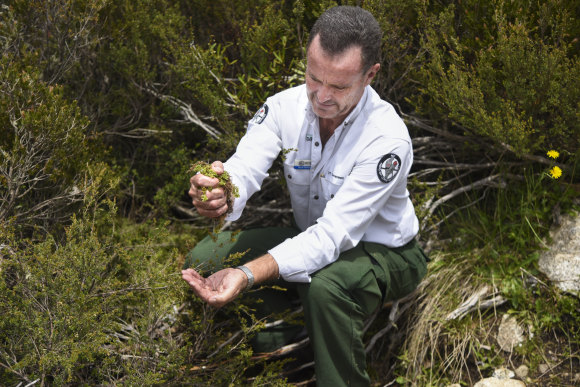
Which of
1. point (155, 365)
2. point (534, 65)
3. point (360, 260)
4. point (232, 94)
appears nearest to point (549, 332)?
point (360, 260)

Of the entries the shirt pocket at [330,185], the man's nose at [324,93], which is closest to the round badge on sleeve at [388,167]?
the shirt pocket at [330,185]

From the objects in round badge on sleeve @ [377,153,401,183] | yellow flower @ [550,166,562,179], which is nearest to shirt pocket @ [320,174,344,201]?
round badge on sleeve @ [377,153,401,183]

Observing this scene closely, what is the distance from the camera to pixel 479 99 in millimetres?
2877

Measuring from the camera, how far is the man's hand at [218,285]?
2.21 metres

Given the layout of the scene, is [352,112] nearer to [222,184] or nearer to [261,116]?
[261,116]

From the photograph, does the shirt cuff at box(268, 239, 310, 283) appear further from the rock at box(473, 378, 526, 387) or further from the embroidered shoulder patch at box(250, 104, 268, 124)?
the rock at box(473, 378, 526, 387)

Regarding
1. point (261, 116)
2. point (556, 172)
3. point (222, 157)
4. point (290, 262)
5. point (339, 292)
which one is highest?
point (261, 116)

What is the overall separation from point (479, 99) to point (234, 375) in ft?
5.87

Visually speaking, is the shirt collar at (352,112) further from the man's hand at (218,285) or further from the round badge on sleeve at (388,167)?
the man's hand at (218,285)

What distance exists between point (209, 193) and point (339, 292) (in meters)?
0.70

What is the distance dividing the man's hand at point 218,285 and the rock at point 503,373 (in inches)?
55.6

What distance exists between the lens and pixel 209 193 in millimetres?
2344

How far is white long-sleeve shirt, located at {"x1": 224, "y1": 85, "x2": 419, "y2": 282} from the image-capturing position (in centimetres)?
244

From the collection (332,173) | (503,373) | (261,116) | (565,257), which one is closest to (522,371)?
(503,373)
